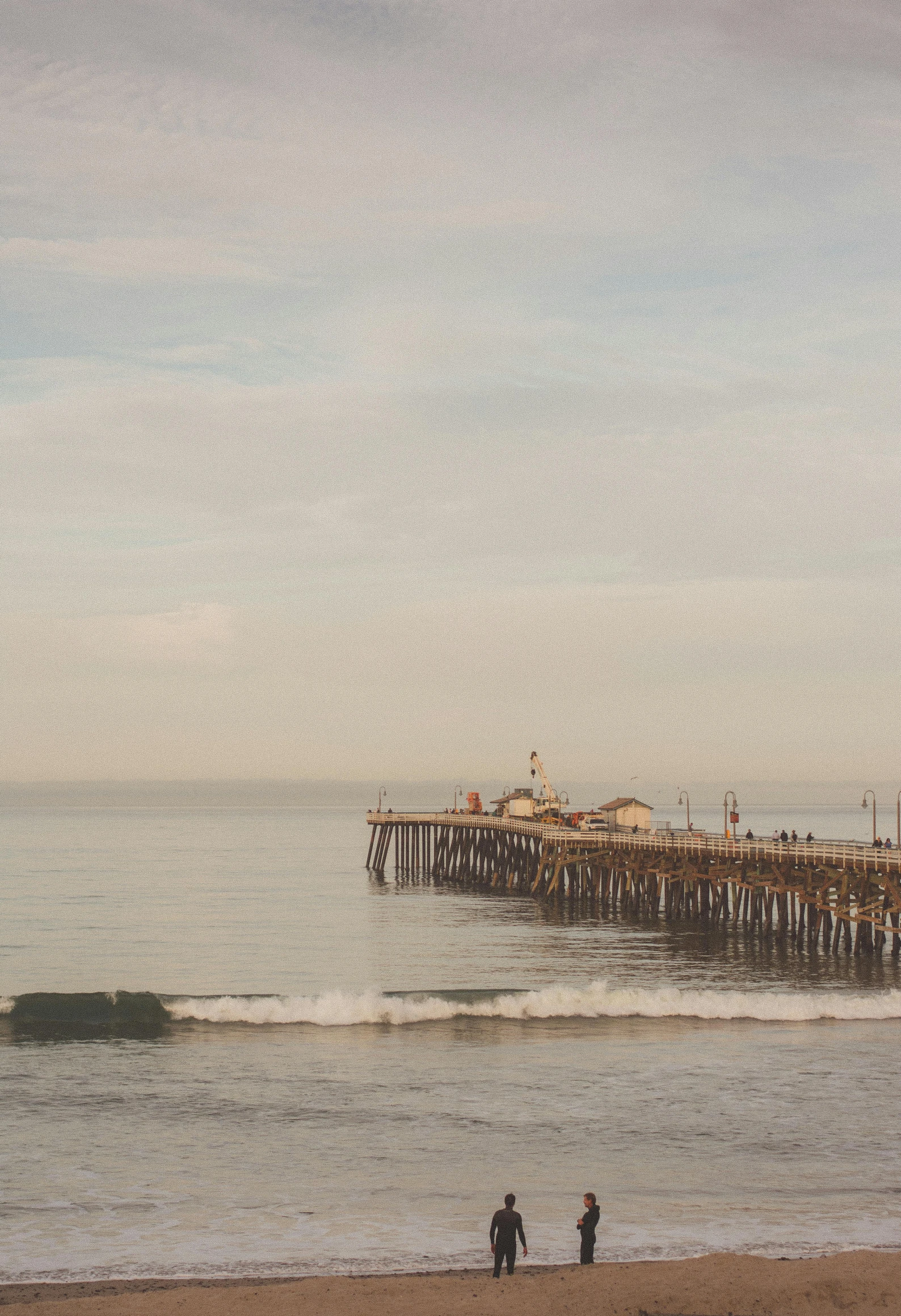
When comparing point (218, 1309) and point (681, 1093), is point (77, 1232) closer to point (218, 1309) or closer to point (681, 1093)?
point (218, 1309)

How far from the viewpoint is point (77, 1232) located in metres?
16.8

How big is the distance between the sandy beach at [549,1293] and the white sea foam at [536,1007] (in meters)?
18.2

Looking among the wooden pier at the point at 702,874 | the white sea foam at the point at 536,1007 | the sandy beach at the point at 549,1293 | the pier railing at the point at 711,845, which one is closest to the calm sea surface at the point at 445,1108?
the white sea foam at the point at 536,1007

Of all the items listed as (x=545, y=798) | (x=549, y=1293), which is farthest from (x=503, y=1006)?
(x=545, y=798)

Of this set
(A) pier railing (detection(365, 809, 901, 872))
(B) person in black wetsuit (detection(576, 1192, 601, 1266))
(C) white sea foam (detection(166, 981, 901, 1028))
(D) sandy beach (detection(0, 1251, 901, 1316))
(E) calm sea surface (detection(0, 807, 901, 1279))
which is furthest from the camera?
(A) pier railing (detection(365, 809, 901, 872))

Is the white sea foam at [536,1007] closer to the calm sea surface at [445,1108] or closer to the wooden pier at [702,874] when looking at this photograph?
the calm sea surface at [445,1108]

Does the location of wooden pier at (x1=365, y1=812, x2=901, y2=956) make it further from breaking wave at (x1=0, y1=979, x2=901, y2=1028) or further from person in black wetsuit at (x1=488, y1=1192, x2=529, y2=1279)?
person in black wetsuit at (x1=488, y1=1192, x2=529, y2=1279)

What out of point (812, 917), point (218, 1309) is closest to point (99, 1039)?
point (218, 1309)

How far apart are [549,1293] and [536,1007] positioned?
2035cm

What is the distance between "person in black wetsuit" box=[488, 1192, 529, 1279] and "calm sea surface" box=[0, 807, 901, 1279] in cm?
107

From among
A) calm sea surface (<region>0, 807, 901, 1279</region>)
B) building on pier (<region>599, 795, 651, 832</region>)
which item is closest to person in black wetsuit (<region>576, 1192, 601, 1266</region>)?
calm sea surface (<region>0, 807, 901, 1279</region>)

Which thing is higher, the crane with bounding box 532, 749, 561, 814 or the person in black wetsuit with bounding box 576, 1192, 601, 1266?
the crane with bounding box 532, 749, 561, 814

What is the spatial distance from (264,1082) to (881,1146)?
13091 mm

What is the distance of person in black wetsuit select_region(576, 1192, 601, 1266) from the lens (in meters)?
15.2
